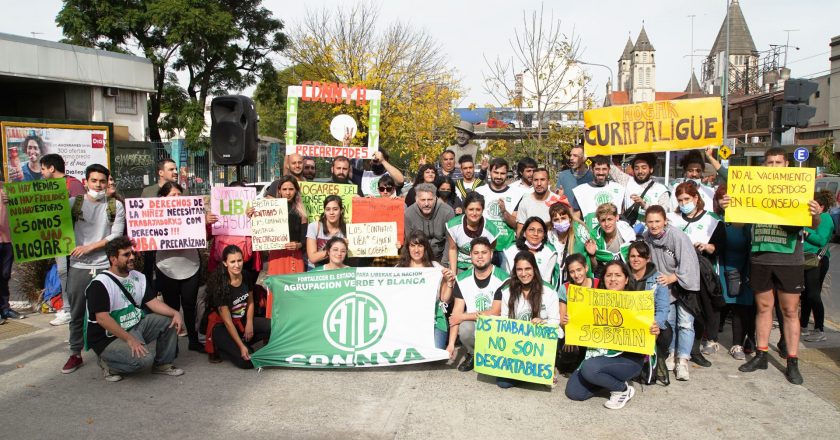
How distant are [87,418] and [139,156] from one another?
16791 millimetres

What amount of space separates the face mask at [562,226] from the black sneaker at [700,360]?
1.76 m

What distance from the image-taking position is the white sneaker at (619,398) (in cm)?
521

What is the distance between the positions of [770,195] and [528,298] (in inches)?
95.7

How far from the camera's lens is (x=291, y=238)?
7.18 m

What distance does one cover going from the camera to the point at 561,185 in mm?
8266

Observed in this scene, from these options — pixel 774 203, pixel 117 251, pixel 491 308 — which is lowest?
pixel 491 308

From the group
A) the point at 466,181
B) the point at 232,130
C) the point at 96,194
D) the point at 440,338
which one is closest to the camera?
the point at 440,338

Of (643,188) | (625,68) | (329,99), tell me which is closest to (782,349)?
(643,188)

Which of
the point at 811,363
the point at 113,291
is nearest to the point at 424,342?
the point at 113,291

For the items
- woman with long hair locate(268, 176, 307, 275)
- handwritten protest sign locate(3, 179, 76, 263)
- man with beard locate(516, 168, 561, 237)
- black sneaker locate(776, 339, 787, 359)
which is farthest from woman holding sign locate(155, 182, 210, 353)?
black sneaker locate(776, 339, 787, 359)

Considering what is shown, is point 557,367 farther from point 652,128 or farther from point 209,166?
point 209,166

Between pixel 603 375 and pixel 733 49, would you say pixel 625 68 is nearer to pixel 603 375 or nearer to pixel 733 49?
pixel 733 49

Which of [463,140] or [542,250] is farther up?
[463,140]

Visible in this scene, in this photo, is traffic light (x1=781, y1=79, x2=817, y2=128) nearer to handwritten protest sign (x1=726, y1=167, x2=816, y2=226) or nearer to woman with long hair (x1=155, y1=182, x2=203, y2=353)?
handwritten protest sign (x1=726, y1=167, x2=816, y2=226)
